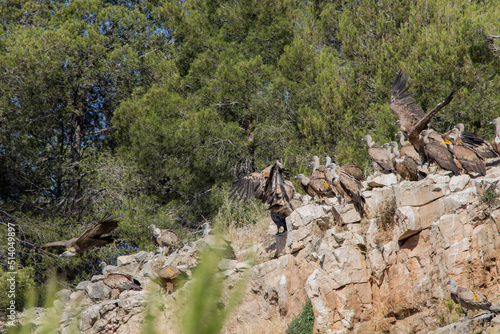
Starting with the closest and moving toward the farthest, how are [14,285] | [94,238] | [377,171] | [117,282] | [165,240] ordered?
1. [94,238]
2. [377,171]
3. [117,282]
4. [14,285]
5. [165,240]

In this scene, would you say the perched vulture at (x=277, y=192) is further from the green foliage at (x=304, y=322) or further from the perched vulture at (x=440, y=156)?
the perched vulture at (x=440, y=156)

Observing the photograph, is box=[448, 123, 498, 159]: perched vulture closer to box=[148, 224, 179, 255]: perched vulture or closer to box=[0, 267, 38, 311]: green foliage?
box=[148, 224, 179, 255]: perched vulture

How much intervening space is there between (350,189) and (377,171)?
2520 millimetres

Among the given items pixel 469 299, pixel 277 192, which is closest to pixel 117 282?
pixel 277 192

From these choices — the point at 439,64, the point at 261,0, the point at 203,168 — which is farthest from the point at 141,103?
the point at 439,64

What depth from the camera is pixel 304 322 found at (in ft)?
26.6

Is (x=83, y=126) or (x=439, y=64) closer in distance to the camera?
(x=439, y=64)

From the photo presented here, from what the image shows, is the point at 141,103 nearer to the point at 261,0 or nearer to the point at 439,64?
the point at 261,0

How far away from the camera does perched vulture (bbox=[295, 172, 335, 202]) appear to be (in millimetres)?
10070

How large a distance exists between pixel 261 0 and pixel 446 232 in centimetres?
1069

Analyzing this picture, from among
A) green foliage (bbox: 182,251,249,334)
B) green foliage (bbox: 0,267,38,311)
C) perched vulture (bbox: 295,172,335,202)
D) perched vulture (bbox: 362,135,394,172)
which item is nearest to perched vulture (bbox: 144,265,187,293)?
perched vulture (bbox: 295,172,335,202)

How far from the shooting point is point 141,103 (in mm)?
15656

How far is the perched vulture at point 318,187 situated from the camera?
10.1 meters

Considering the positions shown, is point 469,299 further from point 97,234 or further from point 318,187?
point 97,234
